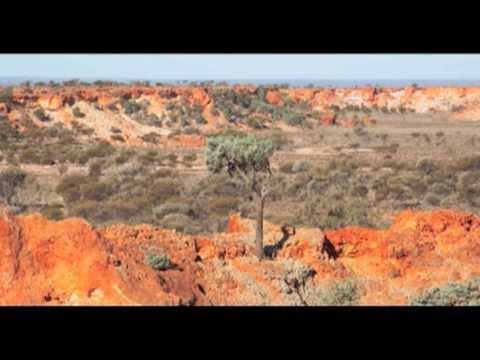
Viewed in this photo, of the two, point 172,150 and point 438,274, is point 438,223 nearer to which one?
point 438,274

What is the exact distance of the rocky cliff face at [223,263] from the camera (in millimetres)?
11828

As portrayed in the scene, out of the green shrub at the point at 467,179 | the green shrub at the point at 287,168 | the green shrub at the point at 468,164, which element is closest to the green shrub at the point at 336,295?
the green shrub at the point at 467,179

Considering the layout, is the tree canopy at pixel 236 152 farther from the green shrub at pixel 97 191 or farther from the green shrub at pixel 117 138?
the green shrub at pixel 117 138

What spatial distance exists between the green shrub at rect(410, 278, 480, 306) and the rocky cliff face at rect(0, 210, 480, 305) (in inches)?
37.6

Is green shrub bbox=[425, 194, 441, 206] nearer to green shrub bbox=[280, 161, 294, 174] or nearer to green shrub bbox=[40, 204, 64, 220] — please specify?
green shrub bbox=[280, 161, 294, 174]

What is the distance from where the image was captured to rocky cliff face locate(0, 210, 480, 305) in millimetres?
11828

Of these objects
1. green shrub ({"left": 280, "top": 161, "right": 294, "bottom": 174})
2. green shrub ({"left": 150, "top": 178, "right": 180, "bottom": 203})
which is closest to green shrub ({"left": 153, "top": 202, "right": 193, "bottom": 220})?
green shrub ({"left": 150, "top": 178, "right": 180, "bottom": 203})

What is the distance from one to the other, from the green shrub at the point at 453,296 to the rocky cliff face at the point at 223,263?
37.6 inches

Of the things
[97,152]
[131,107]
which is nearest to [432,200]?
[97,152]

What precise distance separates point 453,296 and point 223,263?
377 cm

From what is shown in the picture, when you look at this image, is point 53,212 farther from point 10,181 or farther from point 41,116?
point 41,116
